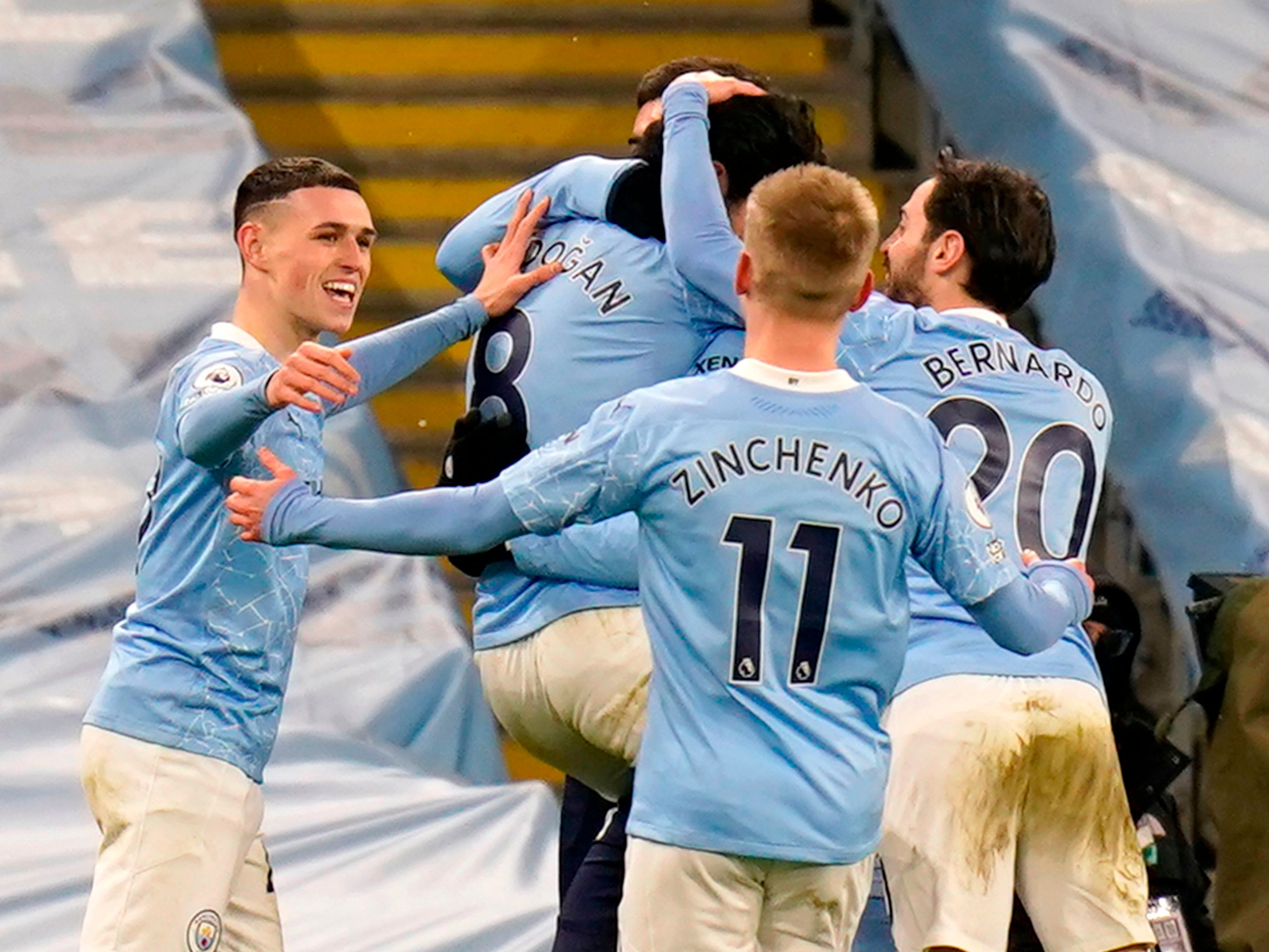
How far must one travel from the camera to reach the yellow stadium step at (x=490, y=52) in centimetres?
704

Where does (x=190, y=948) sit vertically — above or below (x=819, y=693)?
below

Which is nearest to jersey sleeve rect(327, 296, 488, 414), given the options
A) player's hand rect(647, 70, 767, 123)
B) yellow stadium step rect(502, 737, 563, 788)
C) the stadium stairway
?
player's hand rect(647, 70, 767, 123)

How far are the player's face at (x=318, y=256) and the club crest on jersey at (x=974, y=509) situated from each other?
3.45 ft

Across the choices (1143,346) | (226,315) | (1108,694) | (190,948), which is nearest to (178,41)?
(226,315)

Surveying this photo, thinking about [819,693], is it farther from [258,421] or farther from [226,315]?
[226,315]

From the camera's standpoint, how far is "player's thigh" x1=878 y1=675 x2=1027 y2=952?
344cm

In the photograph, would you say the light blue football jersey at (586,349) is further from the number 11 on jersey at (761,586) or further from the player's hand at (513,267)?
the number 11 on jersey at (761,586)

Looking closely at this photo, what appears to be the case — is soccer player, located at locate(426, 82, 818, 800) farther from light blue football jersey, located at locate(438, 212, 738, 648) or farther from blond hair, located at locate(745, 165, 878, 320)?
blond hair, located at locate(745, 165, 878, 320)

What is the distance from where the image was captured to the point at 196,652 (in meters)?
Result: 3.33

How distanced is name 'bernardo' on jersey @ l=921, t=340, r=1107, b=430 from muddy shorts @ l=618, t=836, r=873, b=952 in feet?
2.92

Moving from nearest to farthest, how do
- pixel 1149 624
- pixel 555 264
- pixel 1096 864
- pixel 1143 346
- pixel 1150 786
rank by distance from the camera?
pixel 1096 864 < pixel 555 264 < pixel 1150 786 < pixel 1143 346 < pixel 1149 624

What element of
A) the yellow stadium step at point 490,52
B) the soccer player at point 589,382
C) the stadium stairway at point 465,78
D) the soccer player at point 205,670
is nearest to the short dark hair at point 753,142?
the soccer player at point 589,382

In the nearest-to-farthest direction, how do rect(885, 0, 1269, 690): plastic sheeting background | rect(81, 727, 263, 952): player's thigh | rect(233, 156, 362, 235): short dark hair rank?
rect(81, 727, 263, 952): player's thigh
rect(233, 156, 362, 235): short dark hair
rect(885, 0, 1269, 690): plastic sheeting background

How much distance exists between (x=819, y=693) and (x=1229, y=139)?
326cm
